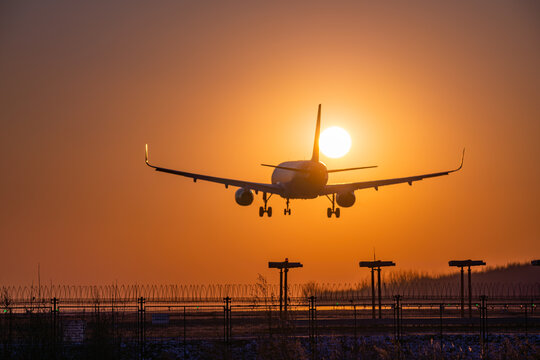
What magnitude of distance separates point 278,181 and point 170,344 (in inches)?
1201

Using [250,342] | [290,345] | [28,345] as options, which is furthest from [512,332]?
[28,345]

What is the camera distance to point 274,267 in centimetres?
7006

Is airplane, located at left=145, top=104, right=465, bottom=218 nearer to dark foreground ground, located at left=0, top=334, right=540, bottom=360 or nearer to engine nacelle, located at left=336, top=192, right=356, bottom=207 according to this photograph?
engine nacelle, located at left=336, top=192, right=356, bottom=207

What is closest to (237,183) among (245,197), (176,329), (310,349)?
(245,197)

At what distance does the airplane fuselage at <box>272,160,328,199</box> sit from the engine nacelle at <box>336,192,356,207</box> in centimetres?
334

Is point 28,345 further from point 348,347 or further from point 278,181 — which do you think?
point 278,181

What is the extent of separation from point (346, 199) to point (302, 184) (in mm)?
6317

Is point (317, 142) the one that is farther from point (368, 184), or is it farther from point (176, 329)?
point (176, 329)

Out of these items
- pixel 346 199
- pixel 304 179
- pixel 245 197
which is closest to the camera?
pixel 304 179

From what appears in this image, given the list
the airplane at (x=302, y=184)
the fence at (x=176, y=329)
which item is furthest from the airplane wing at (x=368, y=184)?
the fence at (x=176, y=329)

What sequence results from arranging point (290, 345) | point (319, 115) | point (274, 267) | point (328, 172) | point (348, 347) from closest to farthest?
point (290, 345)
point (348, 347)
point (274, 267)
point (328, 172)
point (319, 115)

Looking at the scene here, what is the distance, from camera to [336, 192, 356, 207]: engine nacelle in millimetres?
79812

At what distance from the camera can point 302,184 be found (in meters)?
75.3

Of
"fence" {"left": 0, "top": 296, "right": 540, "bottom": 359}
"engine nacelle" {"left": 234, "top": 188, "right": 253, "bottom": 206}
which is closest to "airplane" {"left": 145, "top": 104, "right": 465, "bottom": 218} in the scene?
"engine nacelle" {"left": 234, "top": 188, "right": 253, "bottom": 206}
